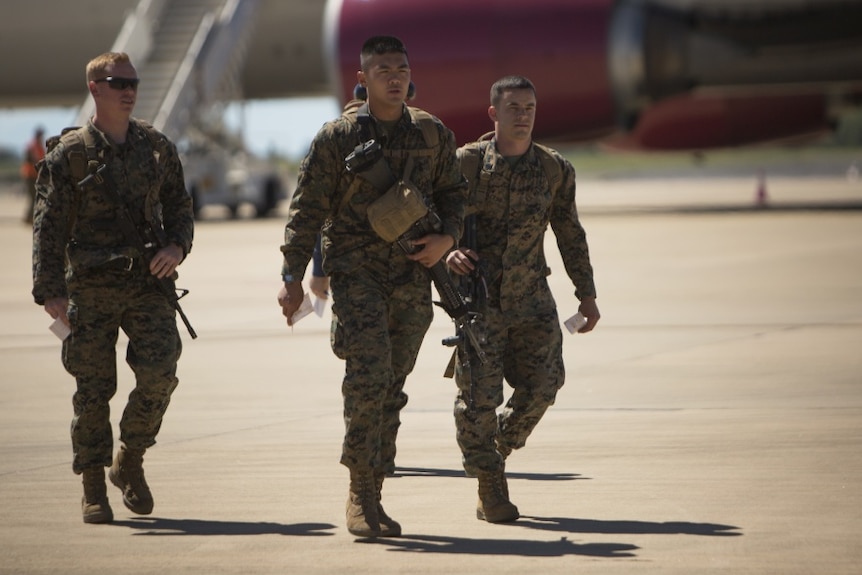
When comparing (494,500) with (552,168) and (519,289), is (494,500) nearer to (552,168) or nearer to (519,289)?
(519,289)

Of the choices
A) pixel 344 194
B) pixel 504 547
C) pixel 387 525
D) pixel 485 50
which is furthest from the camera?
pixel 485 50

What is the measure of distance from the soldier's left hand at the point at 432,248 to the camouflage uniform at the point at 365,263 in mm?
71

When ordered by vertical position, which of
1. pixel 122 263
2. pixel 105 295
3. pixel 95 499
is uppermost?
pixel 122 263

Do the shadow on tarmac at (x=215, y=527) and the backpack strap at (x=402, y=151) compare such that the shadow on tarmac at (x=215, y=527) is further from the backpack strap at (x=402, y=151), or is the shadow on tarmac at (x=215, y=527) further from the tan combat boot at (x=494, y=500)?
the backpack strap at (x=402, y=151)

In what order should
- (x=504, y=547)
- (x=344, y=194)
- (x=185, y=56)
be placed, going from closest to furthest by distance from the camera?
1. (x=504, y=547)
2. (x=344, y=194)
3. (x=185, y=56)

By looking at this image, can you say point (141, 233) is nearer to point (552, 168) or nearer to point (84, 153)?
point (84, 153)

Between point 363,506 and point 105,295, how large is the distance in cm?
132

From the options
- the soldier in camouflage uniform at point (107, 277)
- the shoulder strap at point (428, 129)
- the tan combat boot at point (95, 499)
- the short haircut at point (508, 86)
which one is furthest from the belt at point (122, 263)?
the short haircut at point (508, 86)

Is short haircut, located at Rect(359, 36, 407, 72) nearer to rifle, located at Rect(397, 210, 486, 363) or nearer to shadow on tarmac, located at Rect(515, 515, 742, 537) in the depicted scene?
rifle, located at Rect(397, 210, 486, 363)

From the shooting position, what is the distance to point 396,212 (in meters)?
5.24

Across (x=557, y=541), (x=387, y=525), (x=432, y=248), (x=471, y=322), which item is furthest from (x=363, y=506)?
(x=432, y=248)

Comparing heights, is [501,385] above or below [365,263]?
below

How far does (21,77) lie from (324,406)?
86.6 ft

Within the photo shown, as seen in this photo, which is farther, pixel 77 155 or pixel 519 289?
pixel 519 289
